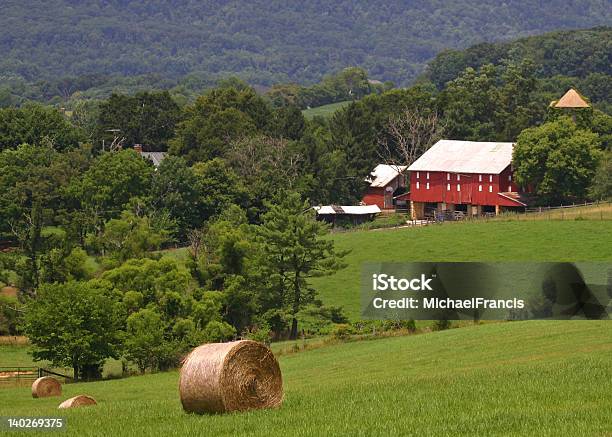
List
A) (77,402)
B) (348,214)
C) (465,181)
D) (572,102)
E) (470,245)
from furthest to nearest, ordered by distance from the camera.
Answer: (572,102) < (348,214) < (465,181) < (470,245) < (77,402)

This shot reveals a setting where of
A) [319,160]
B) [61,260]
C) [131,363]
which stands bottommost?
[131,363]

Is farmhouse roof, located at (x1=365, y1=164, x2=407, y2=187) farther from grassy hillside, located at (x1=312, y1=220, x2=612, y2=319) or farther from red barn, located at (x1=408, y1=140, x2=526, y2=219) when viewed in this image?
grassy hillside, located at (x1=312, y1=220, x2=612, y2=319)

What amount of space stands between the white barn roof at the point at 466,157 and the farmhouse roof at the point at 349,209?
5.14m

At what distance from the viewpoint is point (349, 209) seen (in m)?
112

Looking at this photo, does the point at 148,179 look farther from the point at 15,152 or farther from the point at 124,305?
the point at 124,305

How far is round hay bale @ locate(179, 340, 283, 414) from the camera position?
2578cm

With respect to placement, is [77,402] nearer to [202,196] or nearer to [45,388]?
[45,388]

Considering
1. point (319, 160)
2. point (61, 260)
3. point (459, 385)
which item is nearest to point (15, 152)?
point (319, 160)

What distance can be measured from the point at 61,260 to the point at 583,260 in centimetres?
2911

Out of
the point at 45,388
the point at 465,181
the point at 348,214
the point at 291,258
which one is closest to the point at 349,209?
the point at 348,214

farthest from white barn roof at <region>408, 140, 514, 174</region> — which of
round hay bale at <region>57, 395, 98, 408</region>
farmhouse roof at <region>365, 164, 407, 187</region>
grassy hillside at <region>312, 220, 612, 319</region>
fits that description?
round hay bale at <region>57, 395, 98, 408</region>

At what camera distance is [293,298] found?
68375 mm

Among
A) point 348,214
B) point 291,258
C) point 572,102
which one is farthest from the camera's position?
point 572,102

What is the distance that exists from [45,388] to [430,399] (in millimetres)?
17746
